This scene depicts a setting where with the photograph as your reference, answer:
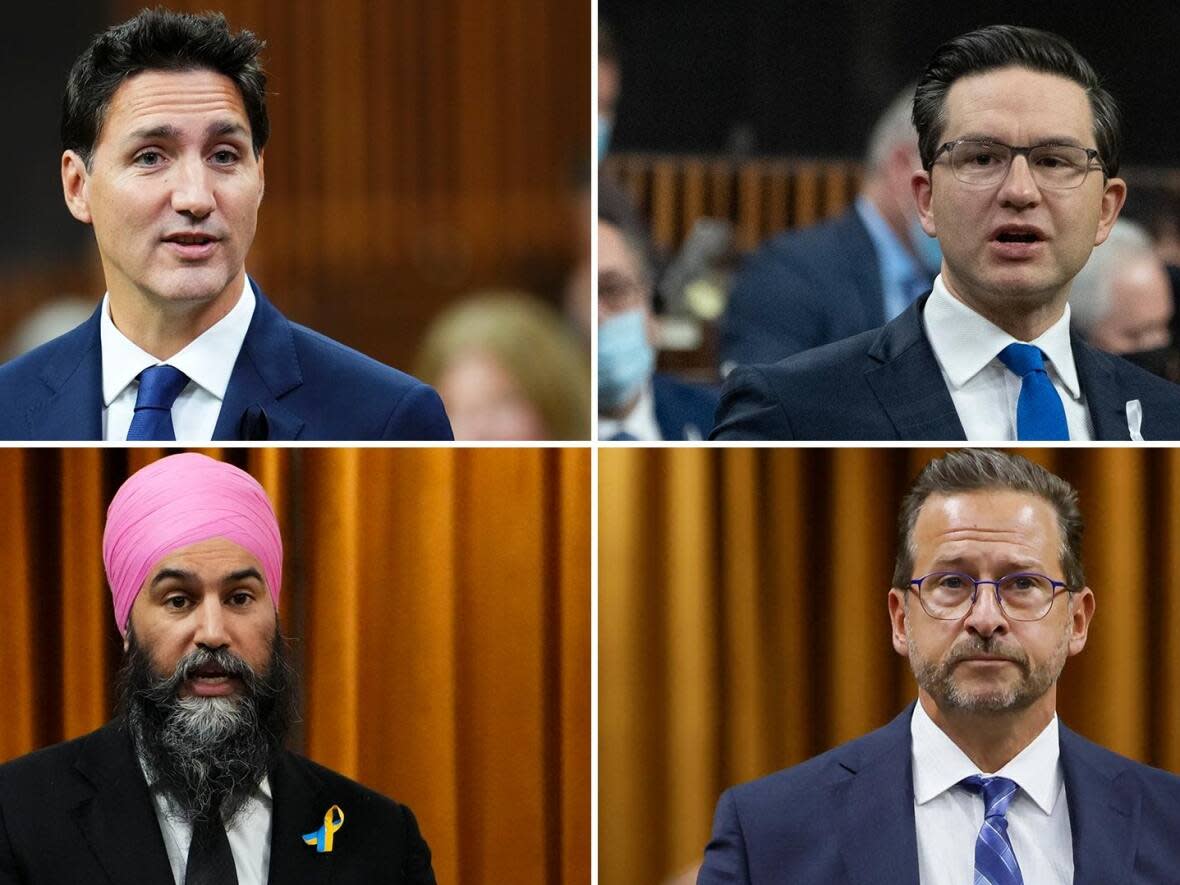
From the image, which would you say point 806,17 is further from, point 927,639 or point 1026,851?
point 1026,851

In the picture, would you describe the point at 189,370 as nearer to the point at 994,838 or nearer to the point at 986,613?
the point at 986,613

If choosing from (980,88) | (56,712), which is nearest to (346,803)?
(56,712)

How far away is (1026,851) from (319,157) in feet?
5.82

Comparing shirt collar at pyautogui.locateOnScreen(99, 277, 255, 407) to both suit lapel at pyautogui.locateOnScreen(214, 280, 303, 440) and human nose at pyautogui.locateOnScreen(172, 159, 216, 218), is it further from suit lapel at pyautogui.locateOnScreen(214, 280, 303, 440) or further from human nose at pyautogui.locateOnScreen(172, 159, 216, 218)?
human nose at pyautogui.locateOnScreen(172, 159, 216, 218)

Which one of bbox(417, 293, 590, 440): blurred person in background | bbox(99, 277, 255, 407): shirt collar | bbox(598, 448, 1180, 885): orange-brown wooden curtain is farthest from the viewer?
bbox(417, 293, 590, 440): blurred person in background

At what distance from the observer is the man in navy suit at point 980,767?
2916 mm

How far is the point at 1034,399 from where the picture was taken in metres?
2.99

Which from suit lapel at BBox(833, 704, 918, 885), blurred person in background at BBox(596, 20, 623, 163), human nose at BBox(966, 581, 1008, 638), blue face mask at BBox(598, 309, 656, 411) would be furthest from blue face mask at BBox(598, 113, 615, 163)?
suit lapel at BBox(833, 704, 918, 885)

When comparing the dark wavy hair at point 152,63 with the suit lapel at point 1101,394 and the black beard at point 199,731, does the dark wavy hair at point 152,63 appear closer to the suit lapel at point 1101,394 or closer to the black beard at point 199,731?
the black beard at point 199,731

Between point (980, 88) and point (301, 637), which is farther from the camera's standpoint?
point (301, 637)

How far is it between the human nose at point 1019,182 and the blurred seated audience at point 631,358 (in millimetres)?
584

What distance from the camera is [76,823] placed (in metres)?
2.84

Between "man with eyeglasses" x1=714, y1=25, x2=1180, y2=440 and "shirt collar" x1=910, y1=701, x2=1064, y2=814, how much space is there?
483mm

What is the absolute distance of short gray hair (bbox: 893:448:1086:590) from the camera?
9.86ft
